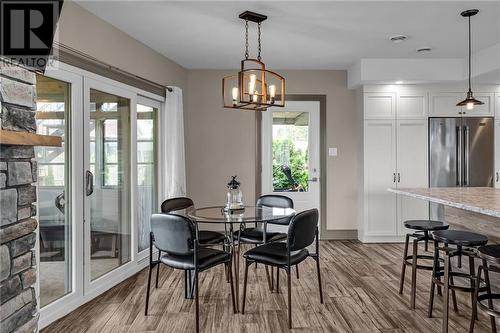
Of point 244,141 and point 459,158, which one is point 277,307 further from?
point 459,158

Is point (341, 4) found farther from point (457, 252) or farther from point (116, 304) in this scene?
point (116, 304)

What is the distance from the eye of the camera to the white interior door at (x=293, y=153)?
591 centimetres

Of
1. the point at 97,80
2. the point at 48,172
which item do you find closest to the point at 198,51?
the point at 97,80

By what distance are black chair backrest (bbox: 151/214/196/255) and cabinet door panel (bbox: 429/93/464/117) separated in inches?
173

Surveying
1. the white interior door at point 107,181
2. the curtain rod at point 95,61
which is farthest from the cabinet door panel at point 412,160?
the white interior door at point 107,181

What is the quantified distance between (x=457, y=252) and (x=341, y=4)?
2251mm

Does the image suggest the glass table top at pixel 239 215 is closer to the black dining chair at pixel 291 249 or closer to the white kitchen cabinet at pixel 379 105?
the black dining chair at pixel 291 249

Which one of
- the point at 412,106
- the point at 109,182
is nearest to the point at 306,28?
the point at 412,106

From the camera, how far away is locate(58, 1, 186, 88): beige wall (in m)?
3.12

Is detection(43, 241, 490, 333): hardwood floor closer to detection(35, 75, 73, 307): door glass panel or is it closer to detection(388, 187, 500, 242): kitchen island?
detection(35, 75, 73, 307): door glass panel

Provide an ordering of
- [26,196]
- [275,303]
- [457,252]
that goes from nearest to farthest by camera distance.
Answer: [26,196] → [457,252] → [275,303]

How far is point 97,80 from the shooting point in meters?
3.49

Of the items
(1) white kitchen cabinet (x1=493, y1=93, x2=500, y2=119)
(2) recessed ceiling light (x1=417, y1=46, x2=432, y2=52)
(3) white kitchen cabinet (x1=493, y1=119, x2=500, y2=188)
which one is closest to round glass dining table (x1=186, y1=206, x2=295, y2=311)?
(2) recessed ceiling light (x1=417, y1=46, x2=432, y2=52)

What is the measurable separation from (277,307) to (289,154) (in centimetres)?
306
